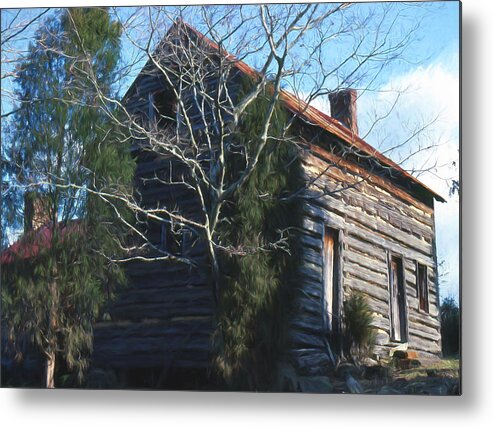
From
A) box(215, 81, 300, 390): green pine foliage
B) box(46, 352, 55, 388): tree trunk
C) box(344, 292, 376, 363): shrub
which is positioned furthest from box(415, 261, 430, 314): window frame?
box(46, 352, 55, 388): tree trunk

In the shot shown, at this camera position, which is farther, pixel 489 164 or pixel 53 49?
pixel 53 49

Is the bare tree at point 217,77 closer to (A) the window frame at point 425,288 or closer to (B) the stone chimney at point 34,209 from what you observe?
(B) the stone chimney at point 34,209

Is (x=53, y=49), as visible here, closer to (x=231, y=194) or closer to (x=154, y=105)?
(x=154, y=105)

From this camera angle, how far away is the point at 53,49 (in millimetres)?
6148

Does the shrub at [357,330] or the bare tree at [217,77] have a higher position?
the bare tree at [217,77]

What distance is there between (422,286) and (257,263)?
1040 millimetres

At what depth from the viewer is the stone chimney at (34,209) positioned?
6.11m

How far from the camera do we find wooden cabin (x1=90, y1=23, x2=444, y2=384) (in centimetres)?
576

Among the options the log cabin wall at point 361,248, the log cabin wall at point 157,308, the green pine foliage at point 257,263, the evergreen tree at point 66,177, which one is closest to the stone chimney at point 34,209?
the evergreen tree at point 66,177

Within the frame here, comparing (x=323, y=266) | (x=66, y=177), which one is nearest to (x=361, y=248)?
(x=323, y=266)

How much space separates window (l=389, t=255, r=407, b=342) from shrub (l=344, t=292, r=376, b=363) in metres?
0.14

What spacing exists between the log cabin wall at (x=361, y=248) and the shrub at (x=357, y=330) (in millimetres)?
46

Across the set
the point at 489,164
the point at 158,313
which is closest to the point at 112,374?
the point at 158,313

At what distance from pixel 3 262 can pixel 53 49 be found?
1.45 meters
